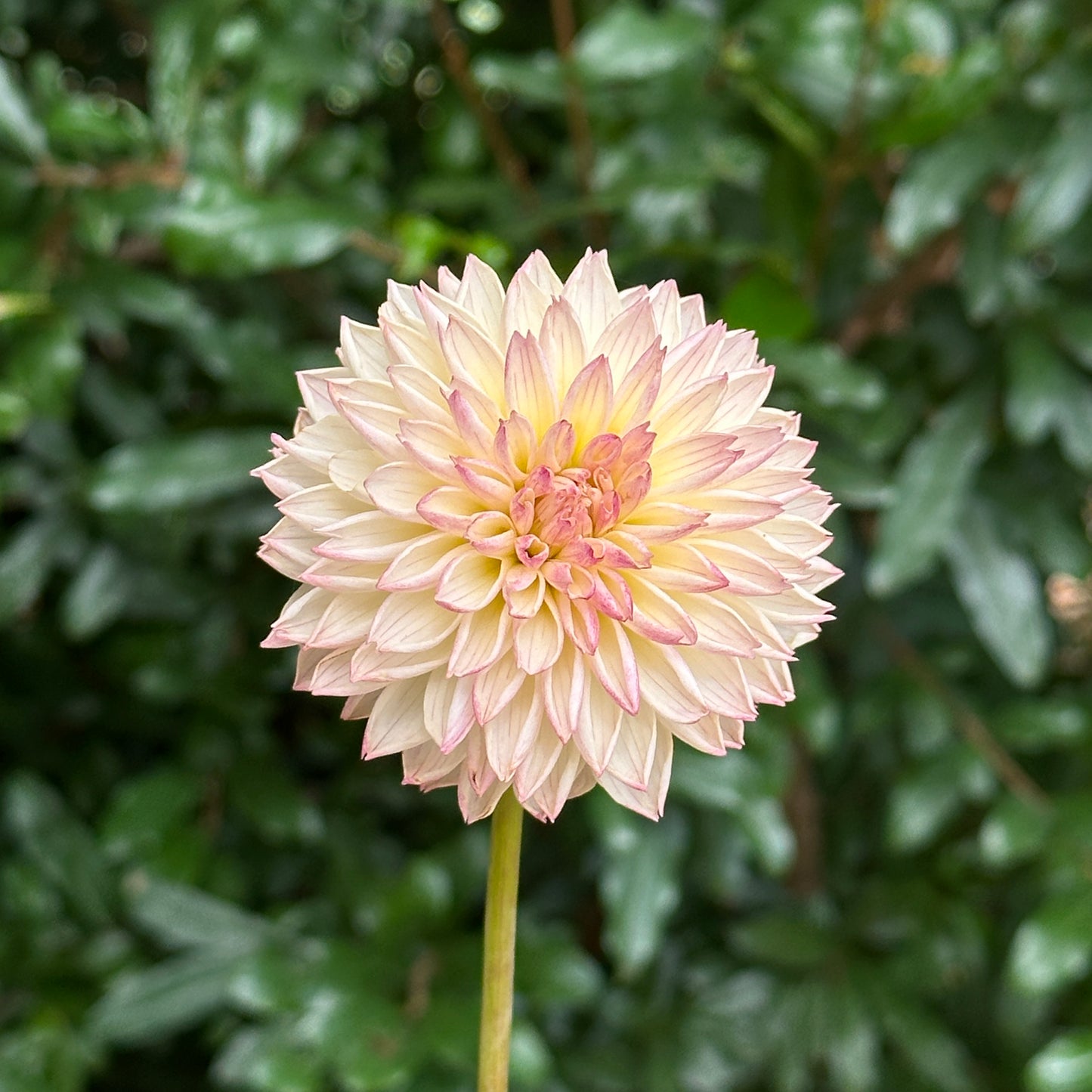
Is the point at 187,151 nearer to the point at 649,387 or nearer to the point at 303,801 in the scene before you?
the point at 303,801

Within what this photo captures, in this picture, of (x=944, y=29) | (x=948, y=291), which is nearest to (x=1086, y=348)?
(x=948, y=291)

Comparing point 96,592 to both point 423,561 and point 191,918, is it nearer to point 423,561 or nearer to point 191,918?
point 191,918

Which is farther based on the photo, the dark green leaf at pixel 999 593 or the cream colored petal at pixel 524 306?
the dark green leaf at pixel 999 593

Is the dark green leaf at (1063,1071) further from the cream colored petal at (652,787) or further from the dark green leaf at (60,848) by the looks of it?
the dark green leaf at (60,848)

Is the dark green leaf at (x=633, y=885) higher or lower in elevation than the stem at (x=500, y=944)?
higher

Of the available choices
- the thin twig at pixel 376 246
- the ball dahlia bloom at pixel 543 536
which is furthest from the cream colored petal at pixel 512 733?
the thin twig at pixel 376 246

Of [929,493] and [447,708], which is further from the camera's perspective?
[929,493]

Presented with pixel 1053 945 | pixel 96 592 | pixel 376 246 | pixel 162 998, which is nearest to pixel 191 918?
pixel 162 998

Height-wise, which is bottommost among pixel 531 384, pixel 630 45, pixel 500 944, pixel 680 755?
pixel 500 944

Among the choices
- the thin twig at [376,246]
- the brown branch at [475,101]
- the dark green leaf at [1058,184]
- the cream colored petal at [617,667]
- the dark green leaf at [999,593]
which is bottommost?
the cream colored petal at [617,667]
